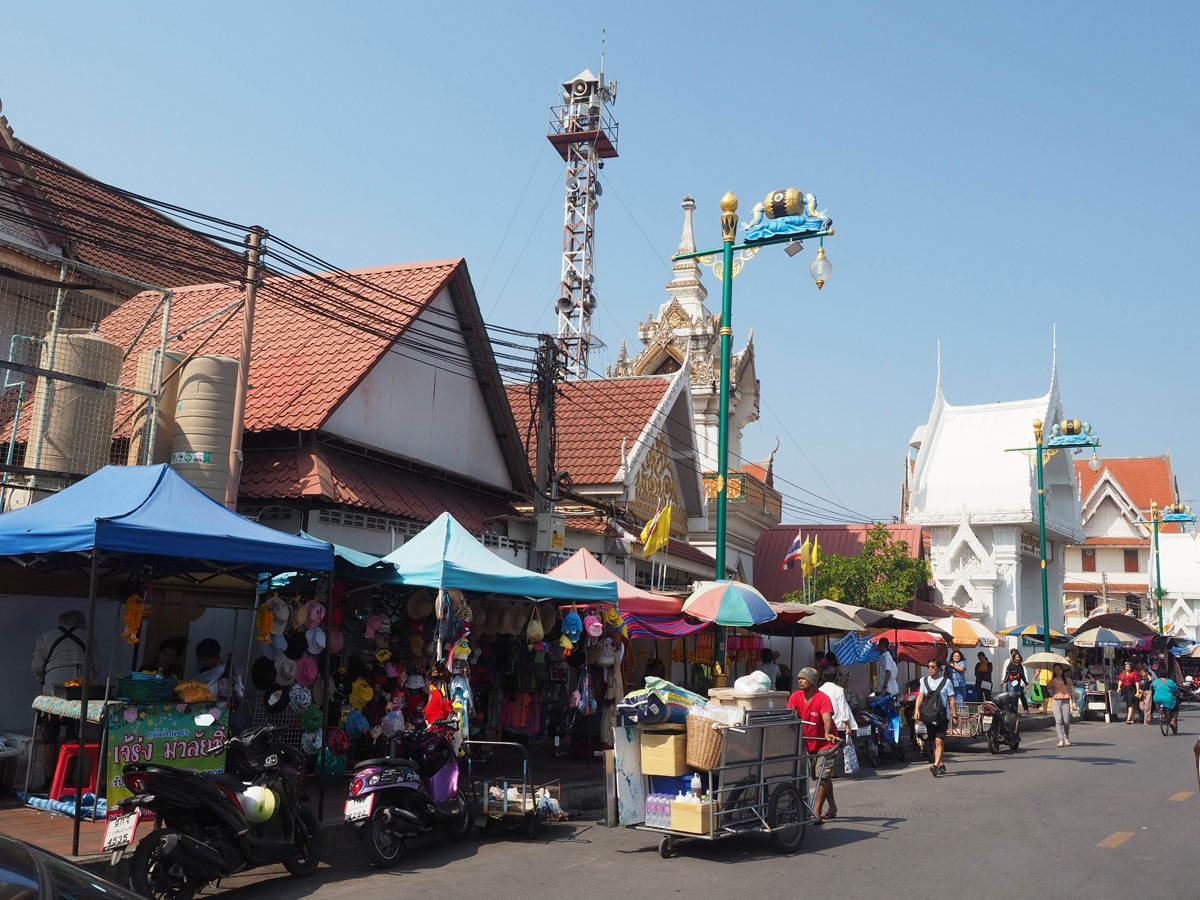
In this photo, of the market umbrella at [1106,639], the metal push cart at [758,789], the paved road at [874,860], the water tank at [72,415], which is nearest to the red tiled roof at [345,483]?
the water tank at [72,415]

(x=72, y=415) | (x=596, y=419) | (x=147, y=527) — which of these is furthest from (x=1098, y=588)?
(x=147, y=527)

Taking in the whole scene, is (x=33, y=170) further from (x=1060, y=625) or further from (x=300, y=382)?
(x=1060, y=625)

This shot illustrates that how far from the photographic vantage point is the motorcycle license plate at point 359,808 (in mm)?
8305

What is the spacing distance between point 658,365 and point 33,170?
22.9m

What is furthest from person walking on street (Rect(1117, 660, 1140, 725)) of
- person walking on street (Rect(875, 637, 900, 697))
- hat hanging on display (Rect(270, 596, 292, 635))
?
hat hanging on display (Rect(270, 596, 292, 635))

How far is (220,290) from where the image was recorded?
679 inches

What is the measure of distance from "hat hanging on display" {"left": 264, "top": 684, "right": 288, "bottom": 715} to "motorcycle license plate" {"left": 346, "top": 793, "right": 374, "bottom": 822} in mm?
2785

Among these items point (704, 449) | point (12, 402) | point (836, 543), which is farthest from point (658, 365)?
point (12, 402)

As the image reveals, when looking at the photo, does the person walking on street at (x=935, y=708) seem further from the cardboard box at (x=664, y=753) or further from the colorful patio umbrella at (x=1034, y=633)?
the colorful patio umbrella at (x=1034, y=633)

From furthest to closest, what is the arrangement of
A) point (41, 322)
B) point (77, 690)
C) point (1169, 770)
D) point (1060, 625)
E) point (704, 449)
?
Answer: point (1060, 625) → point (704, 449) → point (1169, 770) → point (41, 322) → point (77, 690)

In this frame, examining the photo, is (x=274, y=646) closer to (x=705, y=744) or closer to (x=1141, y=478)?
(x=705, y=744)

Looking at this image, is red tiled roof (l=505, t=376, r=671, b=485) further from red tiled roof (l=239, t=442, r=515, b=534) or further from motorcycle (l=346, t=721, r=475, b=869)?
motorcycle (l=346, t=721, r=475, b=869)

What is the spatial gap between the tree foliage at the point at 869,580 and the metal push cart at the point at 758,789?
22.2 m

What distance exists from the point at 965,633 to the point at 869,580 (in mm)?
8345
